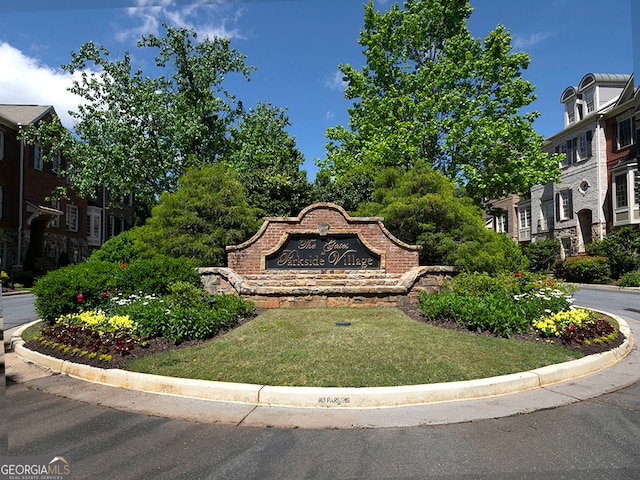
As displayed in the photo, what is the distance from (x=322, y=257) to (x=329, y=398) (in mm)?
7028

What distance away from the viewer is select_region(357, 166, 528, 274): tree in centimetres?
1202

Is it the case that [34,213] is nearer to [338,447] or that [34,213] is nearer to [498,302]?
[498,302]

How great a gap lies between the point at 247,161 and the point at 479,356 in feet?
59.9

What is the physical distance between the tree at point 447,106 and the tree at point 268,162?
3.23 m

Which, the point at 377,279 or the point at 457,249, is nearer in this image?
the point at 377,279

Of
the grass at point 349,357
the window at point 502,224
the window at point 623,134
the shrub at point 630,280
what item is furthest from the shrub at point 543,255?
the grass at point 349,357

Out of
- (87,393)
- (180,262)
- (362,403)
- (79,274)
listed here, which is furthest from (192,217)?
(362,403)

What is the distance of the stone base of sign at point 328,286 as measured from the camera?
10383 mm

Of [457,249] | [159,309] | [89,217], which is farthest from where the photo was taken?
[89,217]

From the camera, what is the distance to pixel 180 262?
10.5m

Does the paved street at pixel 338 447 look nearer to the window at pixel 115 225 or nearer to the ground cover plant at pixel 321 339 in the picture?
the ground cover plant at pixel 321 339

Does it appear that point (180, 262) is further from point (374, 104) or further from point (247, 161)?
point (374, 104)

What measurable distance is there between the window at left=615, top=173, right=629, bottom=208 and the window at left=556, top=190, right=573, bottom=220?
4.52 m

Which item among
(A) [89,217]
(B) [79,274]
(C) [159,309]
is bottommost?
(C) [159,309]
